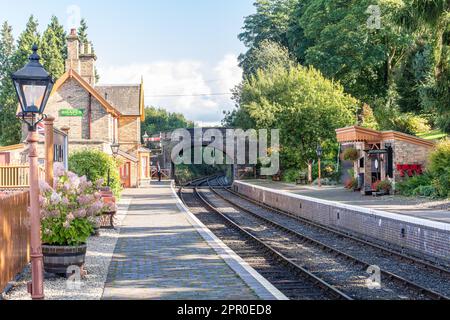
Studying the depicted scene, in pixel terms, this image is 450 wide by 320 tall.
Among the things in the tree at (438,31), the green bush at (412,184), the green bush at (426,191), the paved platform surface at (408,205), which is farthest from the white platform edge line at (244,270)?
the green bush at (412,184)

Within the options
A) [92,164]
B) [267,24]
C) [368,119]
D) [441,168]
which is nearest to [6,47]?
[267,24]

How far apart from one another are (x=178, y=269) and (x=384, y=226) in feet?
26.7

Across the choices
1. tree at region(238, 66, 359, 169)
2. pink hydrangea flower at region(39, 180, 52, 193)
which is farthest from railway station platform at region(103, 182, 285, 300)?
tree at region(238, 66, 359, 169)

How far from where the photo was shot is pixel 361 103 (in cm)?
5991

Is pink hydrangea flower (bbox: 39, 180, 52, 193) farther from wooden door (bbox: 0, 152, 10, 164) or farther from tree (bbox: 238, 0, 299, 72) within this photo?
tree (bbox: 238, 0, 299, 72)

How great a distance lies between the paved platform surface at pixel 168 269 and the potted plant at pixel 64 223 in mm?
838

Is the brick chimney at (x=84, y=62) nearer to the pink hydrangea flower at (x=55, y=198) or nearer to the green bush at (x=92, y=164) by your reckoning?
the green bush at (x=92, y=164)

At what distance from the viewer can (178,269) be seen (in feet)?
39.8

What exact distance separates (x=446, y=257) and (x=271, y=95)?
35.9m

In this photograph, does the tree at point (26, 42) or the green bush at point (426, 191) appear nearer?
the green bush at point (426, 191)

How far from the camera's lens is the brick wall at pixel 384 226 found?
14.9 meters

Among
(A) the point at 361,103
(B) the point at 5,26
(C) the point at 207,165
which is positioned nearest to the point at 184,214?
(A) the point at 361,103

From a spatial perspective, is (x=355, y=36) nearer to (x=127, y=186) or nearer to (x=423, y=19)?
(x=127, y=186)

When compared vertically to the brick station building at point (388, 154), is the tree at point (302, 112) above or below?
above
